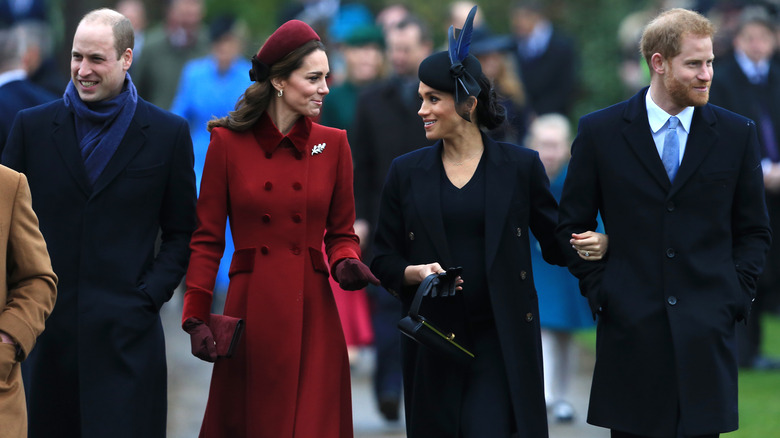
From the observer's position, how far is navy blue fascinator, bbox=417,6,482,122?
6.97 m

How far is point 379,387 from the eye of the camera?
1010 cm

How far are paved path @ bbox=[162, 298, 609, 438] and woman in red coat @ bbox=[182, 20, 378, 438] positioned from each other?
2850 mm

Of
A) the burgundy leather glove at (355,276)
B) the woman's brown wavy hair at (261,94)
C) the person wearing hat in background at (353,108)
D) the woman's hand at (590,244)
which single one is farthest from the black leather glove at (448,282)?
the person wearing hat in background at (353,108)

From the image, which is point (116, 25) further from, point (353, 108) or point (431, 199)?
point (353, 108)

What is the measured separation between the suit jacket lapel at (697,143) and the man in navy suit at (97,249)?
2282 mm

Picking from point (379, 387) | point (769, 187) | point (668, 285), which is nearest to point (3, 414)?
point (668, 285)

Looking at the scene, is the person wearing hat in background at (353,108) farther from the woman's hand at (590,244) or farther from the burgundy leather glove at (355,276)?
the woman's hand at (590,244)

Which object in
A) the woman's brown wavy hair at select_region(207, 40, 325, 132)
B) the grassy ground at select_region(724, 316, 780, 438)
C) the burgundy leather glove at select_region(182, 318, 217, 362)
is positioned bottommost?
the grassy ground at select_region(724, 316, 780, 438)

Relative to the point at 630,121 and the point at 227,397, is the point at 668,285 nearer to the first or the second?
the point at 630,121

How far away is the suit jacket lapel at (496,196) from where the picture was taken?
22.5 ft

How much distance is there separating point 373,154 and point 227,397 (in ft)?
12.4

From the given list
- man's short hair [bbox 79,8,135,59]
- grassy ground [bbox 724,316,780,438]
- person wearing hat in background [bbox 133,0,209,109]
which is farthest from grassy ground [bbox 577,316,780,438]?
person wearing hat in background [bbox 133,0,209,109]

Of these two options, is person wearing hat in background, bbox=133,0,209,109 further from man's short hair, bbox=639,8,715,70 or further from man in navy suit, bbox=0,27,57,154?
man's short hair, bbox=639,8,715,70

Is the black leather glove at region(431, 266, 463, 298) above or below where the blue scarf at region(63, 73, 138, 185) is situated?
below
